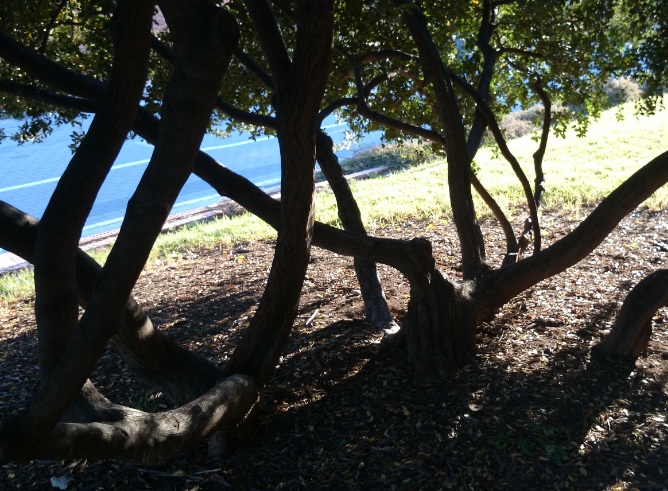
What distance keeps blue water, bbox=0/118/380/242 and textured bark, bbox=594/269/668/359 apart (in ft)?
32.1

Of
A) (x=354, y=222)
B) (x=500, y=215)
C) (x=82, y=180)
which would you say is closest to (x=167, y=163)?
(x=82, y=180)

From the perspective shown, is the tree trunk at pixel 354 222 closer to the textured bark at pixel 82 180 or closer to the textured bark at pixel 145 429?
the textured bark at pixel 145 429

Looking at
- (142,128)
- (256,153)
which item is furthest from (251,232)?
(256,153)

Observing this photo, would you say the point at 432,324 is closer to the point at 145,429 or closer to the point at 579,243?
the point at 579,243

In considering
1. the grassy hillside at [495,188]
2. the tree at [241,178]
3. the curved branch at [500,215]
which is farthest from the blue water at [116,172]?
the curved branch at [500,215]

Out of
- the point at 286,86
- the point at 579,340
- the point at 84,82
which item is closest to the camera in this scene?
the point at 286,86

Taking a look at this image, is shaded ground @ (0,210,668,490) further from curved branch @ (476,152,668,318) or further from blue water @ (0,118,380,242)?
blue water @ (0,118,380,242)

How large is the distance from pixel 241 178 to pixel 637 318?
2626mm

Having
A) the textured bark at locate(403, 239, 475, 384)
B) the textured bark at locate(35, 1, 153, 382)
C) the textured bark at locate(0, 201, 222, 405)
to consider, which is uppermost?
the textured bark at locate(35, 1, 153, 382)

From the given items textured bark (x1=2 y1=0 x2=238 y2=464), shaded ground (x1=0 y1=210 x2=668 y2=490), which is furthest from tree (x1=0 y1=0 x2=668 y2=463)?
shaded ground (x1=0 y1=210 x2=668 y2=490)

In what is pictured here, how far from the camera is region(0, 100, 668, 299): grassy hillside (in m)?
8.94

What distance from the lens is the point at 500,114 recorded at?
6.99 meters

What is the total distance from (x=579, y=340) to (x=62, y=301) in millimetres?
3464

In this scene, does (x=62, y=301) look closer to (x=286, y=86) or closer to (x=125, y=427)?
(x=125, y=427)
